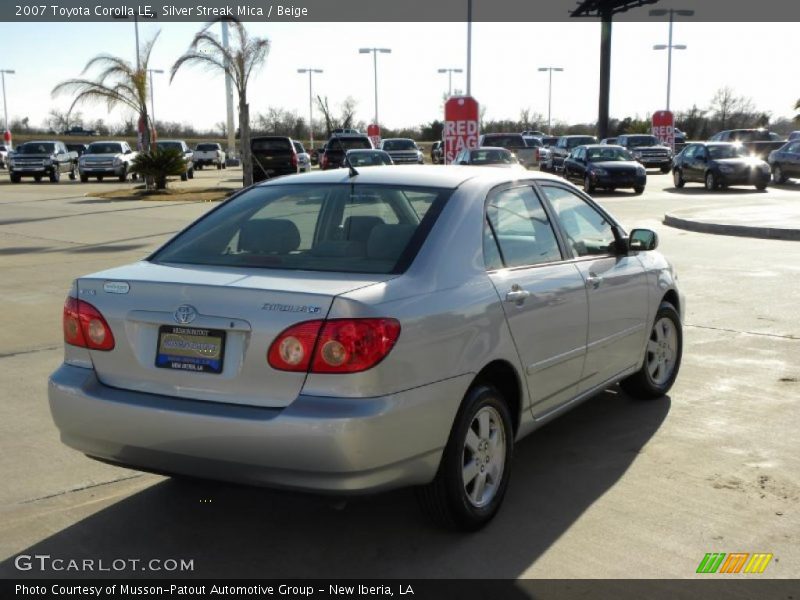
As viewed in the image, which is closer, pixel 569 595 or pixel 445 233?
pixel 569 595

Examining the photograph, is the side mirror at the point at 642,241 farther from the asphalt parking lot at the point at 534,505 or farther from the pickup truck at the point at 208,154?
the pickup truck at the point at 208,154

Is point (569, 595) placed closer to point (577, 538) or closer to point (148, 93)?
point (577, 538)

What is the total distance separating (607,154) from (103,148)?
22.3m

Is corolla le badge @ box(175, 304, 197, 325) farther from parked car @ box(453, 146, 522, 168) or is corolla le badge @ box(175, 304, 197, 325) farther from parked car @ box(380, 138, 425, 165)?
parked car @ box(380, 138, 425, 165)

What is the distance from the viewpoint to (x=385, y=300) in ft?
12.1

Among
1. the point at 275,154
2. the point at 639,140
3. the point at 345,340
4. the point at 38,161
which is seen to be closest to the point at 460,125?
the point at 275,154

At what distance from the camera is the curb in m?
16.4

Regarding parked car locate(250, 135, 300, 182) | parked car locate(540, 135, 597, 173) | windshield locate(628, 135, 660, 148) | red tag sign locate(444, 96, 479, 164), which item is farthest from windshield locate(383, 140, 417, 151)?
windshield locate(628, 135, 660, 148)

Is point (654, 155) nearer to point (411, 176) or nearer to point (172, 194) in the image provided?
point (172, 194)

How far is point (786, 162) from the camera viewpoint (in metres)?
33.0

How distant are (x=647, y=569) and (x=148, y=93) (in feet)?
113

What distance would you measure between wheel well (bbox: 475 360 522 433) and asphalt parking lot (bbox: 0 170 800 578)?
0.46 m

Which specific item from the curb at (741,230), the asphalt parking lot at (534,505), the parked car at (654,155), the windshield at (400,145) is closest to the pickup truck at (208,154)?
the windshield at (400,145)

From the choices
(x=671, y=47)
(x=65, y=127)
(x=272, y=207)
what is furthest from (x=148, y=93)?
(x=65, y=127)
